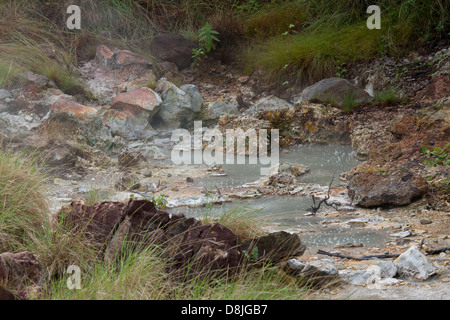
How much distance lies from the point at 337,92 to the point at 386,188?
316 centimetres

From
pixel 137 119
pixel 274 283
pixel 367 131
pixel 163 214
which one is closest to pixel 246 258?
pixel 274 283

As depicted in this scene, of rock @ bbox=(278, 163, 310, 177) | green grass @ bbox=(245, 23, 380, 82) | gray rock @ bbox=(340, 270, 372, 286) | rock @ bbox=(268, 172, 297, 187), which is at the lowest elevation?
gray rock @ bbox=(340, 270, 372, 286)

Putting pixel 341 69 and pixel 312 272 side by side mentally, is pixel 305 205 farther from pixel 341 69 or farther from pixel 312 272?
pixel 341 69

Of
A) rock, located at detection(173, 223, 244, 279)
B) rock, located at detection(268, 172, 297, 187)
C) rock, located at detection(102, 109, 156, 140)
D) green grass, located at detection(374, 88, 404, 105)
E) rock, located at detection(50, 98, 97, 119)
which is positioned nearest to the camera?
rock, located at detection(173, 223, 244, 279)

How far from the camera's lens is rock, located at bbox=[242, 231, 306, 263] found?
8.63ft

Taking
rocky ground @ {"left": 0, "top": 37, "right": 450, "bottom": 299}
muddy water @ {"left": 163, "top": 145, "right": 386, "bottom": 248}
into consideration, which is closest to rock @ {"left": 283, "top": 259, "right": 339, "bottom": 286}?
rocky ground @ {"left": 0, "top": 37, "right": 450, "bottom": 299}

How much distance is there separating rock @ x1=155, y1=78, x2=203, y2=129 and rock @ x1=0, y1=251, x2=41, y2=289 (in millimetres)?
5200

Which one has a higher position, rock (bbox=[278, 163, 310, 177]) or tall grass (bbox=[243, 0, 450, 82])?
tall grass (bbox=[243, 0, 450, 82])

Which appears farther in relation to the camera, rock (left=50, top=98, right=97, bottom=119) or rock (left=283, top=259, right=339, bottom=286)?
rock (left=50, top=98, right=97, bottom=119)

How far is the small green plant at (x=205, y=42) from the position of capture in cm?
861

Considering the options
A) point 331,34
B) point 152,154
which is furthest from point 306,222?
point 331,34

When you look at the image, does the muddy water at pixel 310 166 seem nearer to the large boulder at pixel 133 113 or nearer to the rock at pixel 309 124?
the rock at pixel 309 124

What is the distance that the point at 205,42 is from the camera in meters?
8.86

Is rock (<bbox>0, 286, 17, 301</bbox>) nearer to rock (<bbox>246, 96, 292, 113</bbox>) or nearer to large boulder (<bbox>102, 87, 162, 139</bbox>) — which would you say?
large boulder (<bbox>102, 87, 162, 139</bbox>)
